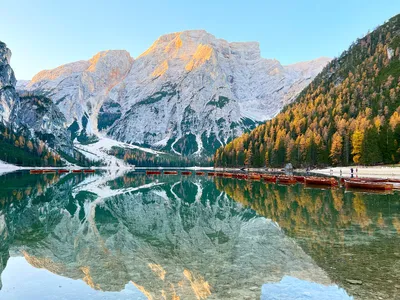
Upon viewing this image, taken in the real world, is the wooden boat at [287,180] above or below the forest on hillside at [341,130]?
below

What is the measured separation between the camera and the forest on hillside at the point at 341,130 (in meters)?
112

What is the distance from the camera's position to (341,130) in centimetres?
13525

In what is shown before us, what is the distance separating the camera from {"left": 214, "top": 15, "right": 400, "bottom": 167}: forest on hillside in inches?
4409

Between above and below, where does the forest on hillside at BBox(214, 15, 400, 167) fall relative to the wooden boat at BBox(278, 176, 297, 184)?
above

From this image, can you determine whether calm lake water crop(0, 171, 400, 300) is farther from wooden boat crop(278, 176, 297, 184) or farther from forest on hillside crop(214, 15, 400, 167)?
forest on hillside crop(214, 15, 400, 167)

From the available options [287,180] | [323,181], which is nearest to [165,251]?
[323,181]

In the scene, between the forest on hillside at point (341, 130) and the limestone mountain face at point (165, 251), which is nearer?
the limestone mountain face at point (165, 251)

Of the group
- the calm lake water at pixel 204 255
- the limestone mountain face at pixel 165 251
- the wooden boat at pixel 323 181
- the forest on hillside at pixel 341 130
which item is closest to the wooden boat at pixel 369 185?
the wooden boat at pixel 323 181

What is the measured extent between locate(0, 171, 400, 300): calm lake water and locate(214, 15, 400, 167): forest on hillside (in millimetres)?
90644

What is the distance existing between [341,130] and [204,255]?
132367 mm

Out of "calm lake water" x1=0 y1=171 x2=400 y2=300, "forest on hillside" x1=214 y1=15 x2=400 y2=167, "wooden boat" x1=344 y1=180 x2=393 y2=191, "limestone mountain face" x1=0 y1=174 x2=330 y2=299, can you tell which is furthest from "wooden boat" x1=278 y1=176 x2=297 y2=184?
"forest on hillside" x1=214 y1=15 x2=400 y2=167

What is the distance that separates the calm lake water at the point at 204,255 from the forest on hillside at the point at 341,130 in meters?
90.6

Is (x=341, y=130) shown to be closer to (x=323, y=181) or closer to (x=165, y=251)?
(x=323, y=181)

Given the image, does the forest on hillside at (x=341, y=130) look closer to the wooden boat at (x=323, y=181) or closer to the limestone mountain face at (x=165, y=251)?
the wooden boat at (x=323, y=181)
